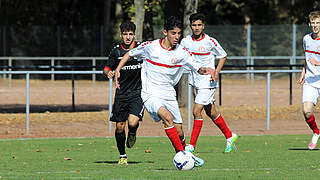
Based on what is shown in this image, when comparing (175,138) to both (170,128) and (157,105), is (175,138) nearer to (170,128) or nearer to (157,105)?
(170,128)

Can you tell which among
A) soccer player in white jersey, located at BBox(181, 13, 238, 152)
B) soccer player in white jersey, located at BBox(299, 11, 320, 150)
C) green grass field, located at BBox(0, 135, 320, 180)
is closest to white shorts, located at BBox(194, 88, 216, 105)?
soccer player in white jersey, located at BBox(181, 13, 238, 152)

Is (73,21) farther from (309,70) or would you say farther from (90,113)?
(309,70)

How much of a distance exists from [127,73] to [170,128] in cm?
153

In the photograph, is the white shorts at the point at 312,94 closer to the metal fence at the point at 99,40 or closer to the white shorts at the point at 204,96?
the white shorts at the point at 204,96

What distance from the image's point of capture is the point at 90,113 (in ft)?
68.9

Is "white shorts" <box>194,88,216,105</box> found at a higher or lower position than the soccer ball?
higher

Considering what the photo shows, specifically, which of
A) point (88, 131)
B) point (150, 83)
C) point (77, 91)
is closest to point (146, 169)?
point (150, 83)

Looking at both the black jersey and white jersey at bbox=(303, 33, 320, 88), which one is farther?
white jersey at bbox=(303, 33, 320, 88)

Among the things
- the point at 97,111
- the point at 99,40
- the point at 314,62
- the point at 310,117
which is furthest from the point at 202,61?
the point at 99,40

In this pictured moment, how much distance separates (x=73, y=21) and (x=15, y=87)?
1781 centimetres

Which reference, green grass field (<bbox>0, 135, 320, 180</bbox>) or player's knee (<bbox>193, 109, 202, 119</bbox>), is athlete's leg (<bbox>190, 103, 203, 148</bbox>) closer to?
player's knee (<bbox>193, 109, 202, 119</bbox>)

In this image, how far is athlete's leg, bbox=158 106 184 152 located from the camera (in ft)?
32.5

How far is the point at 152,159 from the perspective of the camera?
1176 cm

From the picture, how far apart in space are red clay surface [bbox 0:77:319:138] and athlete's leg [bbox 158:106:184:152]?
6.68 meters
